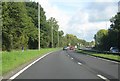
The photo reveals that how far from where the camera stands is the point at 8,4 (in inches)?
2953

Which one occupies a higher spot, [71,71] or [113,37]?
[113,37]

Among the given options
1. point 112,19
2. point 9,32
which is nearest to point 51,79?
point 9,32

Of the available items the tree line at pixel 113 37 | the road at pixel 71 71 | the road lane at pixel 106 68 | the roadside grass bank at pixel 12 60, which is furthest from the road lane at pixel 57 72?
the tree line at pixel 113 37

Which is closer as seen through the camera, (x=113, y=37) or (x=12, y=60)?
(x=12, y=60)

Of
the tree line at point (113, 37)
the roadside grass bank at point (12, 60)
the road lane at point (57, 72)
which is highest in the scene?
the tree line at point (113, 37)

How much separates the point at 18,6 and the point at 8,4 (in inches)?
99.4

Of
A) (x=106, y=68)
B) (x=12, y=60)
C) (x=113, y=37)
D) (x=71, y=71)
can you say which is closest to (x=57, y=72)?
(x=71, y=71)

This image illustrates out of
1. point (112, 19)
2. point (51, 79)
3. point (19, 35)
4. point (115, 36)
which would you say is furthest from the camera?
point (112, 19)

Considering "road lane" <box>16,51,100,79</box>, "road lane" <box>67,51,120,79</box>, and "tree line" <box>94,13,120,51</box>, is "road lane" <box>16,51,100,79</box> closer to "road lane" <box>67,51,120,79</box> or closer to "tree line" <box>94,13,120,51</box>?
"road lane" <box>67,51,120,79</box>

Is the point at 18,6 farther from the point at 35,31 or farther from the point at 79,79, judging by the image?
the point at 79,79

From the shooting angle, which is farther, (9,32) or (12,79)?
(9,32)

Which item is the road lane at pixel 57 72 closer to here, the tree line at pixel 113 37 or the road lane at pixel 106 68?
the road lane at pixel 106 68

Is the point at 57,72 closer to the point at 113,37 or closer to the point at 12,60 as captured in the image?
the point at 12,60

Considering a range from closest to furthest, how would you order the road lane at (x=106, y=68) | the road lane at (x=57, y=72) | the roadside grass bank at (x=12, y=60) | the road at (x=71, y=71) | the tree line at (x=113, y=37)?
the road lane at (x=57, y=72), the road at (x=71, y=71), the road lane at (x=106, y=68), the roadside grass bank at (x=12, y=60), the tree line at (x=113, y=37)
